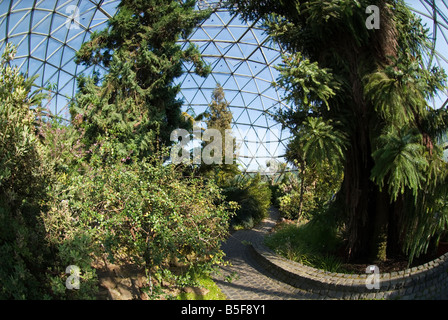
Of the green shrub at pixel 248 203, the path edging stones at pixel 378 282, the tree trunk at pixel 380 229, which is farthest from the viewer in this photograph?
the green shrub at pixel 248 203

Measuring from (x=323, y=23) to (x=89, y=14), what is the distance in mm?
14013

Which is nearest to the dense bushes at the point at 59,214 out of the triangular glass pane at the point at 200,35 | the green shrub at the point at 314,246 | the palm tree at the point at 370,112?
the palm tree at the point at 370,112

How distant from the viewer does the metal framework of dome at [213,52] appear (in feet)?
37.8

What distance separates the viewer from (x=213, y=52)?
2239 centimetres

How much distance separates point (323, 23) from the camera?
7082 millimetres

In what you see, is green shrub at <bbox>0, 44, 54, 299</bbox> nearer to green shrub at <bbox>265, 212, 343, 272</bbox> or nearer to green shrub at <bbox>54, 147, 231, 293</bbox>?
green shrub at <bbox>54, 147, 231, 293</bbox>

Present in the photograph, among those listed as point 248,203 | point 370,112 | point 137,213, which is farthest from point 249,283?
point 248,203

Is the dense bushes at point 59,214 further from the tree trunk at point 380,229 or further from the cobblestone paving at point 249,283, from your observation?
the tree trunk at point 380,229

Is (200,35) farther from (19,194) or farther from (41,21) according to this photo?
(19,194)

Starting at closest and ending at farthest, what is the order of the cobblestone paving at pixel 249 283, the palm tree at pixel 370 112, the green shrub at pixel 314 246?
the palm tree at pixel 370 112 → the cobblestone paving at pixel 249 283 → the green shrub at pixel 314 246

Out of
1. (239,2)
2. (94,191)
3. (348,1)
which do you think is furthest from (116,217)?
(239,2)

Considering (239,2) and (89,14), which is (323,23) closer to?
(239,2)
